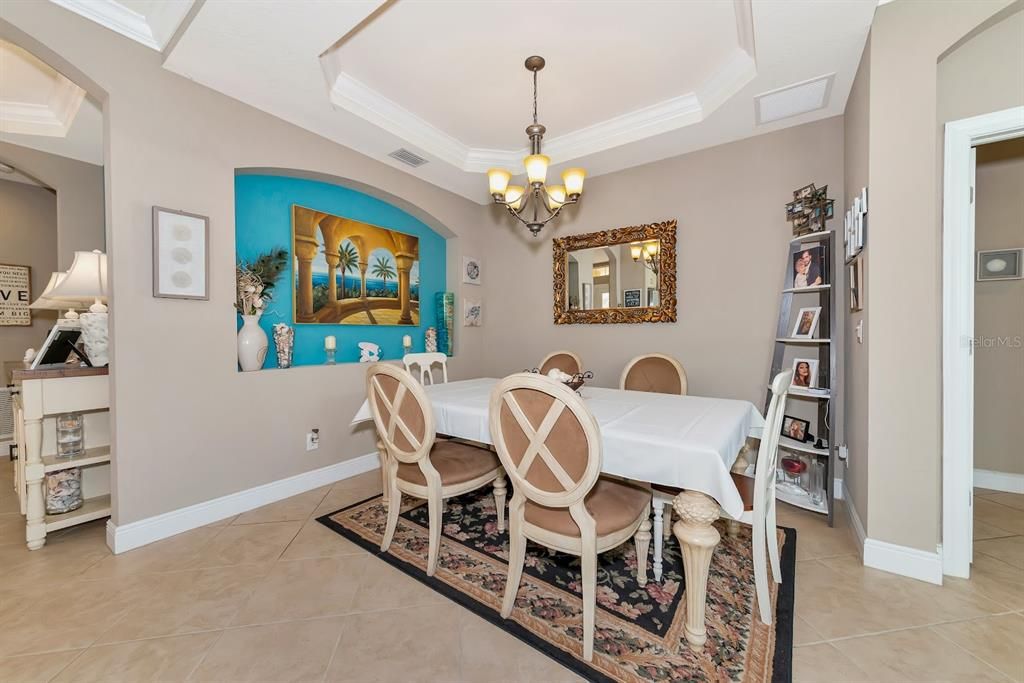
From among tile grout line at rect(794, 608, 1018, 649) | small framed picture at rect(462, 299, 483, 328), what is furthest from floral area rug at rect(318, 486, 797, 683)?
small framed picture at rect(462, 299, 483, 328)

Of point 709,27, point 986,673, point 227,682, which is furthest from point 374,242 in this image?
point 986,673

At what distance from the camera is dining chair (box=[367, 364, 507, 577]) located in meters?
1.78

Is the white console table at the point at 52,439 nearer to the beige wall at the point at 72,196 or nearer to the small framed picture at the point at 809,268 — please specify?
the beige wall at the point at 72,196

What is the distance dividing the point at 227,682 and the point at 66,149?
4.13m

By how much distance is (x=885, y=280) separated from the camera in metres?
1.82

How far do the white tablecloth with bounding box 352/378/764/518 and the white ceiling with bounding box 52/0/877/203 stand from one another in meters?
1.86

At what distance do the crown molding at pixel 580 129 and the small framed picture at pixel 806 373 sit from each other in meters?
1.78

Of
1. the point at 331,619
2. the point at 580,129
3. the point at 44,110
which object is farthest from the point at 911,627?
the point at 44,110

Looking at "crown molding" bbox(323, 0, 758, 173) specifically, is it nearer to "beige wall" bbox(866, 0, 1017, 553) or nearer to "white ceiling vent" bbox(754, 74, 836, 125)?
"white ceiling vent" bbox(754, 74, 836, 125)

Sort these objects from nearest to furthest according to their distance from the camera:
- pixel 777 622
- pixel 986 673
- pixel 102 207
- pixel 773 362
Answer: pixel 986 673 < pixel 777 622 < pixel 773 362 < pixel 102 207

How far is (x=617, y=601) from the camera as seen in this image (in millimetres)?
1646

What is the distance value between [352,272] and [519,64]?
81.1 inches

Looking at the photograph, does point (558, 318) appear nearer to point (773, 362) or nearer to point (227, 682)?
point (773, 362)

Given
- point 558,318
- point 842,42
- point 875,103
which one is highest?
point 842,42
